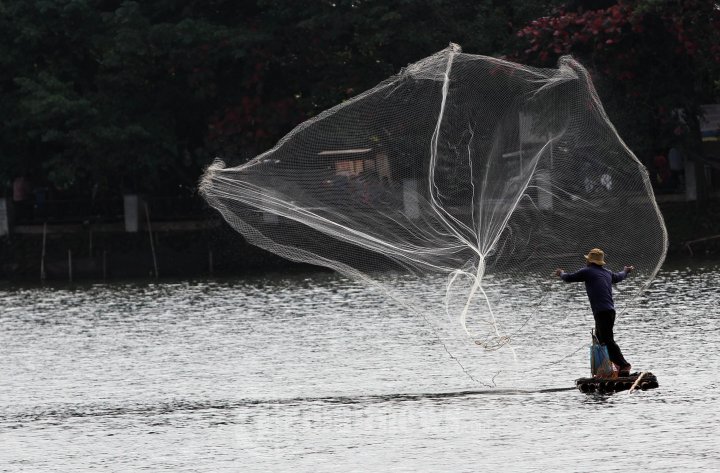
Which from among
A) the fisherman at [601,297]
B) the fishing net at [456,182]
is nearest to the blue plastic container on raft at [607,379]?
the fisherman at [601,297]

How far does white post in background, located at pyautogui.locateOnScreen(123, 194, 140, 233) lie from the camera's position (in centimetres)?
5200

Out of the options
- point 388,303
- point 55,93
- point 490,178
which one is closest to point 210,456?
point 490,178

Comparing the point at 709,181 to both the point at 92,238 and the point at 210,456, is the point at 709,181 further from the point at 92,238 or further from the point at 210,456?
the point at 210,456

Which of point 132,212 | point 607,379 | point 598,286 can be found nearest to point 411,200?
point 598,286

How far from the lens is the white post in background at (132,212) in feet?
171

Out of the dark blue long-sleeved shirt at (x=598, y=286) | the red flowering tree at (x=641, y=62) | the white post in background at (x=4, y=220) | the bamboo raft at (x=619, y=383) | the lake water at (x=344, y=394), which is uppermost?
the red flowering tree at (x=641, y=62)

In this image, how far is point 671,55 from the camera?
45094 mm

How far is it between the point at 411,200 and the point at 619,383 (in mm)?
3956

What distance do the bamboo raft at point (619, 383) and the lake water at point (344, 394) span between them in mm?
178

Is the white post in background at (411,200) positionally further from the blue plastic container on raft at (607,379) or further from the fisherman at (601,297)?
the blue plastic container on raft at (607,379)

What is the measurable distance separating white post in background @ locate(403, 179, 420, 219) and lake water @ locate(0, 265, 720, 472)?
2337mm

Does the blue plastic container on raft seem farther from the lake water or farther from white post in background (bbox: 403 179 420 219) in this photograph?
white post in background (bbox: 403 179 420 219)

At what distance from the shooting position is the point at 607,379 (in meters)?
20.3

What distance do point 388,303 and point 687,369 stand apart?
536 inches
